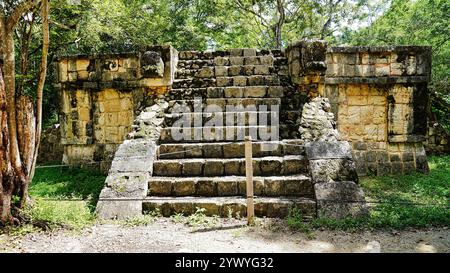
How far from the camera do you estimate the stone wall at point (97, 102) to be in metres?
7.18

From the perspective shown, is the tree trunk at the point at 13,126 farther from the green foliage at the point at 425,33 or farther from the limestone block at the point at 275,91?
the green foliage at the point at 425,33

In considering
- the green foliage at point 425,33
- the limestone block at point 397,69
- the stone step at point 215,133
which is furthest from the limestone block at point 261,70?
the green foliage at point 425,33

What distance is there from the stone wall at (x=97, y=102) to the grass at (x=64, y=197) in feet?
1.34

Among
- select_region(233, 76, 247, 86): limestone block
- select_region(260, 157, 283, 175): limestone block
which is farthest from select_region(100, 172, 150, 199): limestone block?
select_region(233, 76, 247, 86): limestone block

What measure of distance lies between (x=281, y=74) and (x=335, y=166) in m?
2.95

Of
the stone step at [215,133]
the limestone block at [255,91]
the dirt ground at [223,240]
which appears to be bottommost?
the dirt ground at [223,240]

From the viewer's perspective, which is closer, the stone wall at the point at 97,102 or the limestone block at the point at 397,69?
the limestone block at the point at 397,69

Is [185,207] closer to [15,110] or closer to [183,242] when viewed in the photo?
[183,242]

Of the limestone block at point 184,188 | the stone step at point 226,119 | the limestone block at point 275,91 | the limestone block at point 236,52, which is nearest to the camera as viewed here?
the limestone block at point 184,188

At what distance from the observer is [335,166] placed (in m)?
4.72

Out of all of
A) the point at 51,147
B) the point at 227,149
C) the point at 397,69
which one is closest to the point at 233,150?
the point at 227,149
